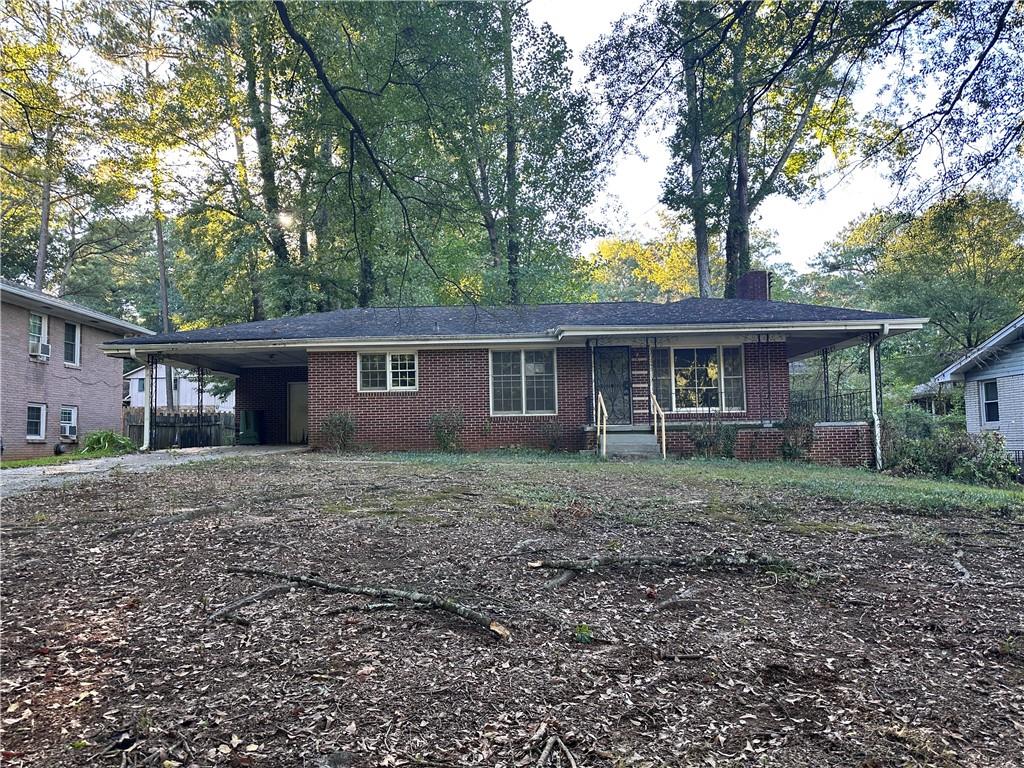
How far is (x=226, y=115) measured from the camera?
7.97 metres

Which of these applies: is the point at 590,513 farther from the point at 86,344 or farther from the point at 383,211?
the point at 86,344

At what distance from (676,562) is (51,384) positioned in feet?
66.1

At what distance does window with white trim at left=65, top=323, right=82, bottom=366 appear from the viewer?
1886 cm

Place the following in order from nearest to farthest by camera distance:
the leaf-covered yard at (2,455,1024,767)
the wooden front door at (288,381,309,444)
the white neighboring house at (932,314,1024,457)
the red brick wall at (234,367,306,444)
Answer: the leaf-covered yard at (2,455,1024,767) < the white neighboring house at (932,314,1024,457) < the red brick wall at (234,367,306,444) < the wooden front door at (288,381,309,444)

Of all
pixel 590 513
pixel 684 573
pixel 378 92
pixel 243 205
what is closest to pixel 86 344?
pixel 243 205

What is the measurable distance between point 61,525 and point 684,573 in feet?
17.1

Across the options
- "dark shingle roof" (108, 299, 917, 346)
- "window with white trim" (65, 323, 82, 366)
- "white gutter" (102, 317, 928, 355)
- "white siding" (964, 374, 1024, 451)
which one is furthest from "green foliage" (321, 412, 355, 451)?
"white siding" (964, 374, 1024, 451)

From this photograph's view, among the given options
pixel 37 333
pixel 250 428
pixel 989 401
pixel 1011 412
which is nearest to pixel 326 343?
pixel 250 428

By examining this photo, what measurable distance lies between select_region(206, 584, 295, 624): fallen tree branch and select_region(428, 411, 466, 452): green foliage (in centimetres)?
1089

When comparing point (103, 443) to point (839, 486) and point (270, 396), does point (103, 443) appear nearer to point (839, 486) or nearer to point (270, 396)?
point (270, 396)

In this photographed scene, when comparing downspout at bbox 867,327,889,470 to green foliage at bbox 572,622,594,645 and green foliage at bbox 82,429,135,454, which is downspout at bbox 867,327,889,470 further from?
green foliage at bbox 82,429,135,454

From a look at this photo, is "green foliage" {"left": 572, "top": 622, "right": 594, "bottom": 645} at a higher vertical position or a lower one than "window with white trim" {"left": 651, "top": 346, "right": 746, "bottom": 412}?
lower

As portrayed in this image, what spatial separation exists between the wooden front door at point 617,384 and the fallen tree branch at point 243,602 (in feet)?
39.0

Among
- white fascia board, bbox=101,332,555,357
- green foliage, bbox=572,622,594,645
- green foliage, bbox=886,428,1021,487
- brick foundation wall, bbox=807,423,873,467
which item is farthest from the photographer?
white fascia board, bbox=101,332,555,357
